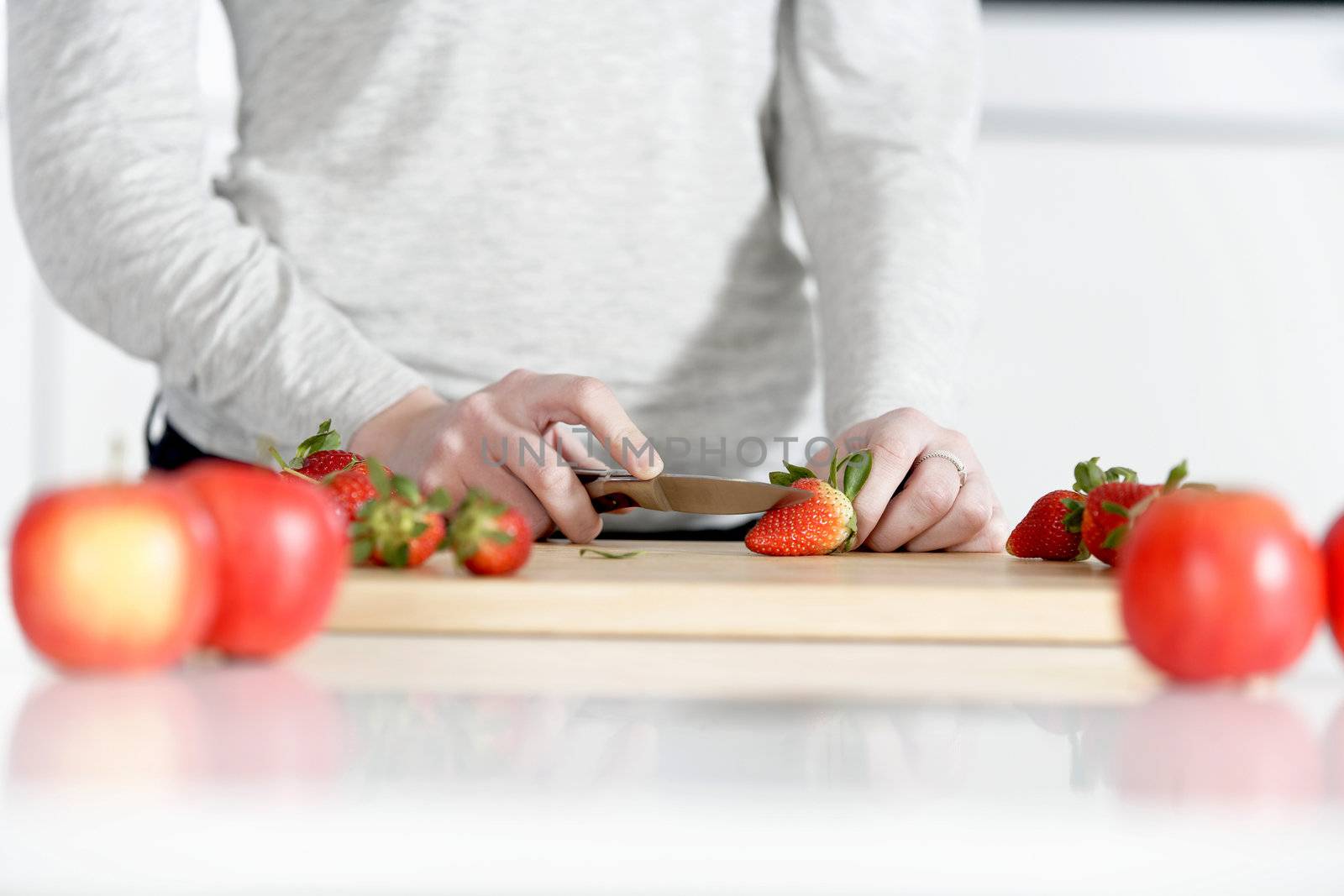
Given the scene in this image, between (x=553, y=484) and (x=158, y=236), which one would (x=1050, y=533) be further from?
(x=158, y=236)

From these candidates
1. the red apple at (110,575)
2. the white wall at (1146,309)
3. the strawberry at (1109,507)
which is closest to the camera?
the red apple at (110,575)

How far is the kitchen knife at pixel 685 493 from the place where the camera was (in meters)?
0.92

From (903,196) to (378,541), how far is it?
2.53ft

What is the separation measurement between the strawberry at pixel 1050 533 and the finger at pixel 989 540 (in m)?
0.12

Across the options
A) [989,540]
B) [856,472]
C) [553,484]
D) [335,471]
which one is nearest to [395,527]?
[335,471]

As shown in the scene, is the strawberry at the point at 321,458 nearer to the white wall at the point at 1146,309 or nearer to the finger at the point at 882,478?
the finger at the point at 882,478

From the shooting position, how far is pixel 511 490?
1043 mm

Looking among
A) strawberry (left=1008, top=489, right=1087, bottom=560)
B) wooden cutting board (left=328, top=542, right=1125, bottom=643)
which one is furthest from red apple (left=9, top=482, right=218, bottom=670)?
strawberry (left=1008, top=489, right=1087, bottom=560)

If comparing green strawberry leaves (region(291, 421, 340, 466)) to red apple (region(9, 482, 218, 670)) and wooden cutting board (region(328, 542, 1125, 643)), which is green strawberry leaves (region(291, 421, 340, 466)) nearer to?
wooden cutting board (region(328, 542, 1125, 643))

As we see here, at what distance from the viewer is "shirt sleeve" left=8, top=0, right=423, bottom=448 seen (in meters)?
1.14

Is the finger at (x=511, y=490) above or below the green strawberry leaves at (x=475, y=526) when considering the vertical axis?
below

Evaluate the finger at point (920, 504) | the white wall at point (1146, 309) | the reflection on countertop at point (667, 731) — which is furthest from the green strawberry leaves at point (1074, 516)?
the white wall at point (1146, 309)

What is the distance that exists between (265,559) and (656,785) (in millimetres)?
226

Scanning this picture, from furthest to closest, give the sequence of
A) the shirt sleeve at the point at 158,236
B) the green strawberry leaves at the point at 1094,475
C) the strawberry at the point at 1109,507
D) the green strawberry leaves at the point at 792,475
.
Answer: the shirt sleeve at the point at 158,236, the green strawberry leaves at the point at 792,475, the green strawberry leaves at the point at 1094,475, the strawberry at the point at 1109,507
